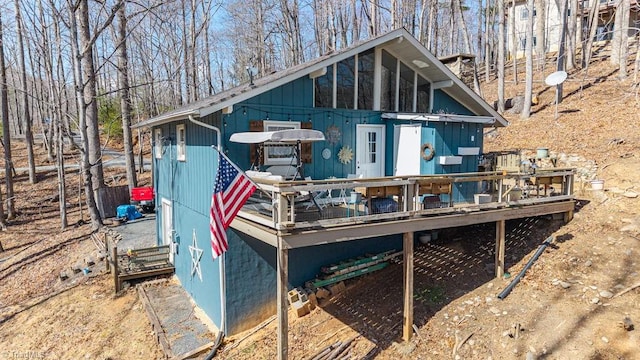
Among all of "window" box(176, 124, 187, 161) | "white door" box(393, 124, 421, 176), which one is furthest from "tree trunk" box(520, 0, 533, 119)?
"window" box(176, 124, 187, 161)

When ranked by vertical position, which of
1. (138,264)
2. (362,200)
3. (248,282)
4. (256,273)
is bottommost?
(138,264)

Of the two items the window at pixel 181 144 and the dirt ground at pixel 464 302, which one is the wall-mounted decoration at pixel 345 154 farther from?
the window at pixel 181 144

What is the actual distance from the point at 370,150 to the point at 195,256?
5346mm

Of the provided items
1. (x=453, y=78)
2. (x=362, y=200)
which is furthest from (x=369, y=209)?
(x=453, y=78)

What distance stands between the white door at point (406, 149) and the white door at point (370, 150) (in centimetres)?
37

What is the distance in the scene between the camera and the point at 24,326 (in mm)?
10148

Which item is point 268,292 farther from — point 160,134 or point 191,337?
point 160,134

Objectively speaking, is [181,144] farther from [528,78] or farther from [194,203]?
[528,78]

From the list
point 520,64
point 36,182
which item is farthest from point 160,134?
point 520,64

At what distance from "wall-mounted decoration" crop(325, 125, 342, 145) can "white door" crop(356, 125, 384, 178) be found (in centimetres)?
63

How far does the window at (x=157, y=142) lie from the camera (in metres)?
12.6

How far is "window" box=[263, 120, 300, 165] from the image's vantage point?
8.59m

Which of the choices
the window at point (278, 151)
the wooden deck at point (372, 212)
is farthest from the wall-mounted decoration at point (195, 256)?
the window at point (278, 151)

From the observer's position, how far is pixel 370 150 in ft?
33.7
